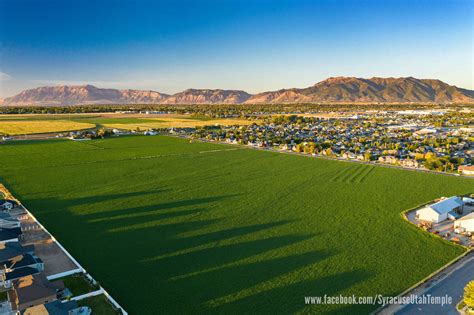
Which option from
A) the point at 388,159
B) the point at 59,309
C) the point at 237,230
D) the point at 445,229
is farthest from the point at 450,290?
the point at 388,159

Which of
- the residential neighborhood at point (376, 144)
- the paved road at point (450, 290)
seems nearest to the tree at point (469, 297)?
the paved road at point (450, 290)

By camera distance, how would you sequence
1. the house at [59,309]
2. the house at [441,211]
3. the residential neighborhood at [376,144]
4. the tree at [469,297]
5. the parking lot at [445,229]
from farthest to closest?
the residential neighborhood at [376,144] < the house at [441,211] < the parking lot at [445,229] < the tree at [469,297] < the house at [59,309]

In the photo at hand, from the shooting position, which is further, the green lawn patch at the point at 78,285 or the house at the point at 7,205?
the house at the point at 7,205

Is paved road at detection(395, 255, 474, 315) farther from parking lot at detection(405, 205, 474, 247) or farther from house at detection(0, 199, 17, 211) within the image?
house at detection(0, 199, 17, 211)

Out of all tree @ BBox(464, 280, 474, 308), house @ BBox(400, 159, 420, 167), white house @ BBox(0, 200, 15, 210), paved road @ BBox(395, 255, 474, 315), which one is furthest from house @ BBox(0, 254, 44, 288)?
house @ BBox(400, 159, 420, 167)

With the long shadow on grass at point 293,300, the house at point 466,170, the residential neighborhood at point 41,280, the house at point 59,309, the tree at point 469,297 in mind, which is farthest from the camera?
the house at point 466,170

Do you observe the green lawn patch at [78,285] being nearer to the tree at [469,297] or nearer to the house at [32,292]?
the house at [32,292]

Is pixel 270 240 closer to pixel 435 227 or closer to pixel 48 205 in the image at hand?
pixel 435 227
